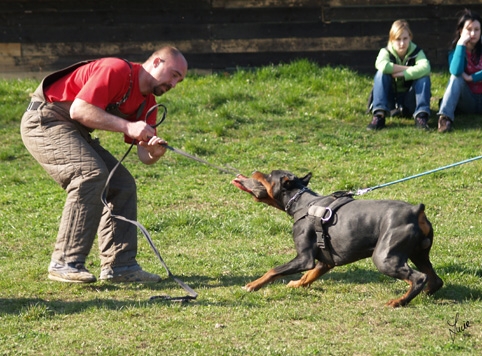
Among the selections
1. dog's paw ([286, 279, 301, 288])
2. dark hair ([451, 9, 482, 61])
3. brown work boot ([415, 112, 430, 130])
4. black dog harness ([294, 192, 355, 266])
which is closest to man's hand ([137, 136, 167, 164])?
black dog harness ([294, 192, 355, 266])

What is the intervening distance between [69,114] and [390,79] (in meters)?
6.04

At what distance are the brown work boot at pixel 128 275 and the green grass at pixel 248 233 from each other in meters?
0.11

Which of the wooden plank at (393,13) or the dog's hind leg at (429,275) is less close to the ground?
the wooden plank at (393,13)

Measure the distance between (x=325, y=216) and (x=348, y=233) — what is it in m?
0.24

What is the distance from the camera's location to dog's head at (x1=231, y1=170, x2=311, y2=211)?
21.4 feet

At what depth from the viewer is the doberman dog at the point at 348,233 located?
5.71 m

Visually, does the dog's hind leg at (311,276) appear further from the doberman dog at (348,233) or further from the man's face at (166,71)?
the man's face at (166,71)

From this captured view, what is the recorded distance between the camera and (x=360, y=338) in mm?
5102

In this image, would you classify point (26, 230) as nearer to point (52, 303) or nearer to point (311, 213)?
point (52, 303)

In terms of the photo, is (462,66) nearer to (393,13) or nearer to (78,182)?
(393,13)

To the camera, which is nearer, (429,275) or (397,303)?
(397,303)

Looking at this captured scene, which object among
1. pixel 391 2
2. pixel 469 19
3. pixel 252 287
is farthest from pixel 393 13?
pixel 252 287

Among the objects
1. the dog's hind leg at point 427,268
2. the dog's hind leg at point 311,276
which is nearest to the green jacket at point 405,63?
the dog's hind leg at point 311,276

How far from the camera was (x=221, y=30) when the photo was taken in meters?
14.1
